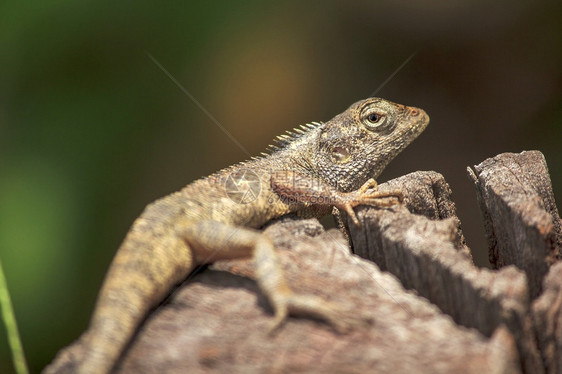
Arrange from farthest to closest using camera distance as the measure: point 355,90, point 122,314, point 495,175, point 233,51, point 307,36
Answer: point 355,90
point 307,36
point 233,51
point 495,175
point 122,314

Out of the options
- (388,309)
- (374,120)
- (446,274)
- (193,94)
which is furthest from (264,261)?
(193,94)

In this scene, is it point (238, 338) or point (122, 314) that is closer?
point (238, 338)

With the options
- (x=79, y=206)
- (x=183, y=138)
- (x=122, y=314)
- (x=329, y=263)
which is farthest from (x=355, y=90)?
(x=122, y=314)

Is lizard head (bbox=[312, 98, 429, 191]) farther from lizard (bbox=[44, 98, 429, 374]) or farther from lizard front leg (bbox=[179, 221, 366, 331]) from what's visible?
lizard front leg (bbox=[179, 221, 366, 331])

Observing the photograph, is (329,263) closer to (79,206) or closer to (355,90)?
(79,206)

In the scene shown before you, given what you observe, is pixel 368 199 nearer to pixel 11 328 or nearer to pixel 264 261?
pixel 264 261


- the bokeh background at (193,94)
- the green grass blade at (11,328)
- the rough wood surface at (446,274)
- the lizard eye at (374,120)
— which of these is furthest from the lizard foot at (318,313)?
the bokeh background at (193,94)

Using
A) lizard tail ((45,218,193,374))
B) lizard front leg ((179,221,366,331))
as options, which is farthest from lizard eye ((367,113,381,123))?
lizard tail ((45,218,193,374))
